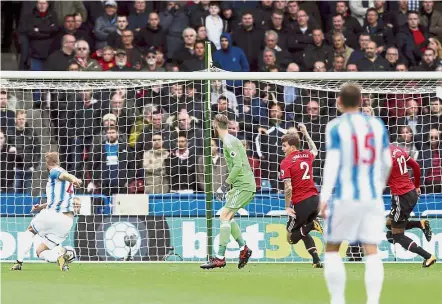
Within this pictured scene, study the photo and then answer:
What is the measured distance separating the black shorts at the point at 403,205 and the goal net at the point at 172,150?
65.4 inches

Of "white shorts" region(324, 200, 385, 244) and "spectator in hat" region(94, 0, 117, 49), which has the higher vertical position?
"spectator in hat" region(94, 0, 117, 49)

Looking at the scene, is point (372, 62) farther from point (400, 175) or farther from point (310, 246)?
point (310, 246)

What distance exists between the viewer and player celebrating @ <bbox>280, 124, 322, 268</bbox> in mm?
13172

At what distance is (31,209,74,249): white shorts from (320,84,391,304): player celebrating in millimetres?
5901

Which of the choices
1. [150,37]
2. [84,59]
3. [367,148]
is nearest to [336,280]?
[367,148]

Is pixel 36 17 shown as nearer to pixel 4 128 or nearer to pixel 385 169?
pixel 4 128

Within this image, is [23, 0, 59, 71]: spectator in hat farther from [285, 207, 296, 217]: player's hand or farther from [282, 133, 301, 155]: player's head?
[285, 207, 296, 217]: player's hand

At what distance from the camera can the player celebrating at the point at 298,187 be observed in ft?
43.2

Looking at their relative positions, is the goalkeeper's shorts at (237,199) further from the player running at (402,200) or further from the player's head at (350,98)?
the player's head at (350,98)

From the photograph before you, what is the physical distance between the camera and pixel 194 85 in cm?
1689

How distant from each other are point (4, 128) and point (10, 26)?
160 inches

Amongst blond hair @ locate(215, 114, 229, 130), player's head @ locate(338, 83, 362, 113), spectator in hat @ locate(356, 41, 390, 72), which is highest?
spectator in hat @ locate(356, 41, 390, 72)

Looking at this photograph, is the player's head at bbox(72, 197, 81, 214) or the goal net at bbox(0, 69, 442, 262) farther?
the player's head at bbox(72, 197, 81, 214)

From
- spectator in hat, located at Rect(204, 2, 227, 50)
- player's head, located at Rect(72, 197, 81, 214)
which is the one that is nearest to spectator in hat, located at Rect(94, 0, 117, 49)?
spectator in hat, located at Rect(204, 2, 227, 50)
